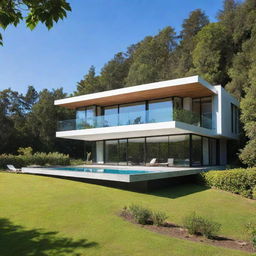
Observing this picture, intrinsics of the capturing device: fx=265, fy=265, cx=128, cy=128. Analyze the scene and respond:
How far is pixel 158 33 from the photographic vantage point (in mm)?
47000

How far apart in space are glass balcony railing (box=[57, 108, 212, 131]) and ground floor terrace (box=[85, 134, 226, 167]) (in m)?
1.38

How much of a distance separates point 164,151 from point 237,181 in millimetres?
6914

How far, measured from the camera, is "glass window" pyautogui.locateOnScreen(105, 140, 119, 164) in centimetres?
2284

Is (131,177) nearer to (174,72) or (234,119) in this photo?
(234,119)

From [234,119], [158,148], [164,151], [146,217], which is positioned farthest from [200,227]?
[234,119]

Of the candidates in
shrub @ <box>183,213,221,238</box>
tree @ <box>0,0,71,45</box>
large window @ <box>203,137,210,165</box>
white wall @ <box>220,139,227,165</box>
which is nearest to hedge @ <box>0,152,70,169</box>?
large window @ <box>203,137,210,165</box>

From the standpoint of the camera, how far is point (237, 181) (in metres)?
13.4

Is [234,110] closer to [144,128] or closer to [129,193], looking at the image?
[144,128]

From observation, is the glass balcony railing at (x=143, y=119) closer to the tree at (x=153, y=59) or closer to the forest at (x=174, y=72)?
the forest at (x=174, y=72)

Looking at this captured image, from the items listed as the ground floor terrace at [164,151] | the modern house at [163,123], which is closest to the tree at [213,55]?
the modern house at [163,123]

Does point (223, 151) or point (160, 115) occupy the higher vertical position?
point (160, 115)

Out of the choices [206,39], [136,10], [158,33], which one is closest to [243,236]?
[136,10]

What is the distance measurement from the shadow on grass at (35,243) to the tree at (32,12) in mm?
4112

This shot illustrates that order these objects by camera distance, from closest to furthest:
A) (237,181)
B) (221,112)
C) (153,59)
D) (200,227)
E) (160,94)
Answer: (200,227) < (237,181) < (221,112) < (160,94) < (153,59)
